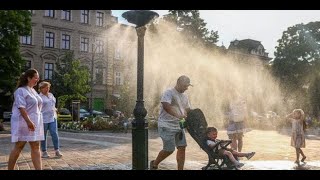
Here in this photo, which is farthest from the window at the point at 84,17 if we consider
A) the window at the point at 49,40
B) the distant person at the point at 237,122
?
the distant person at the point at 237,122

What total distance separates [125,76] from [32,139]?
1715 inches

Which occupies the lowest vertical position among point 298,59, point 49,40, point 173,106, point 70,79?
point 173,106

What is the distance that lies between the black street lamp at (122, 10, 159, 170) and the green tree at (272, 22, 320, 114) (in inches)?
1635

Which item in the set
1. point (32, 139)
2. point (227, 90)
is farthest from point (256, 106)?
point (32, 139)

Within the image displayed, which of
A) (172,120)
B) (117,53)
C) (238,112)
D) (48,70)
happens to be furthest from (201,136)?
(117,53)

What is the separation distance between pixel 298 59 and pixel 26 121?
44.8 m

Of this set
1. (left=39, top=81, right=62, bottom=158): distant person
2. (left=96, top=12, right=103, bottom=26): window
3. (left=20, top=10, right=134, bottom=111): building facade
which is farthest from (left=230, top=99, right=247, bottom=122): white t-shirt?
(left=96, top=12, right=103, bottom=26): window

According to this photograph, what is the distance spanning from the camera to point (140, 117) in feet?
20.7

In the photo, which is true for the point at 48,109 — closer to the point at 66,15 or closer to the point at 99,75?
the point at 99,75

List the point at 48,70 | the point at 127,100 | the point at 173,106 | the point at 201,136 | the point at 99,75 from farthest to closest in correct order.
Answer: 1. the point at 99,75
2. the point at 48,70
3. the point at 127,100
4. the point at 201,136
5. the point at 173,106

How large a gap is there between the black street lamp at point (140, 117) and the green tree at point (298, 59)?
4154cm

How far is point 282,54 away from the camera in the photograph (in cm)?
4722

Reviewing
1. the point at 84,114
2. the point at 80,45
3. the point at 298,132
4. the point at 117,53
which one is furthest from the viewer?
A: the point at 117,53
